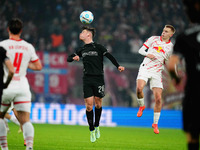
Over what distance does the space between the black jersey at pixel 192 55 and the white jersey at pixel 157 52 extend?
211 inches

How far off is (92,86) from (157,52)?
192cm

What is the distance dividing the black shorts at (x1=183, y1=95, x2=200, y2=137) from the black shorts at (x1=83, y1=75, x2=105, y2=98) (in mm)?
4805

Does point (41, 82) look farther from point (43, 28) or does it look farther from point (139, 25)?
point (139, 25)

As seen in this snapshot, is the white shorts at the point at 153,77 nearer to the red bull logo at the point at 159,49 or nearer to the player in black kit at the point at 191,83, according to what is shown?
the red bull logo at the point at 159,49

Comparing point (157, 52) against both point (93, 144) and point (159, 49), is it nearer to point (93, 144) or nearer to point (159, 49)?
point (159, 49)

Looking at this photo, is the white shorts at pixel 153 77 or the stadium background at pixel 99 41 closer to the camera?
the white shorts at pixel 153 77

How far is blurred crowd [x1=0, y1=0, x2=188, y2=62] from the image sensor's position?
2197 cm

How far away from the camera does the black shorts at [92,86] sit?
9.77 m

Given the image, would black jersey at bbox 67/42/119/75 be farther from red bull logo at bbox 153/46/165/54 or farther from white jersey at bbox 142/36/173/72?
red bull logo at bbox 153/46/165/54

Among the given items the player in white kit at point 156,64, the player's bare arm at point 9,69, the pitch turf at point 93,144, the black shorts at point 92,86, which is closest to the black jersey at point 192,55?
the player's bare arm at point 9,69

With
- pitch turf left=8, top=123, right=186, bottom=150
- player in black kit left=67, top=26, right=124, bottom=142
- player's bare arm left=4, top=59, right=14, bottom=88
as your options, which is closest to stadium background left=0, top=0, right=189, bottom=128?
pitch turf left=8, top=123, right=186, bottom=150

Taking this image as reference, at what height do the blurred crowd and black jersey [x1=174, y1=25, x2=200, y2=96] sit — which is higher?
the blurred crowd

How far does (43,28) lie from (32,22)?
87 centimetres

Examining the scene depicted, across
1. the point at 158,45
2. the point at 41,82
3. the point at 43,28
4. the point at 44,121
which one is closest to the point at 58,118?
the point at 44,121
